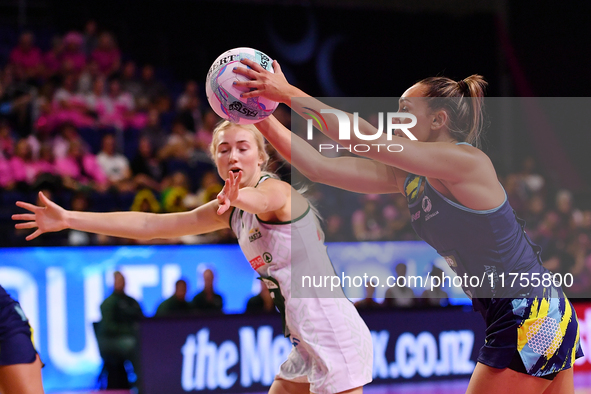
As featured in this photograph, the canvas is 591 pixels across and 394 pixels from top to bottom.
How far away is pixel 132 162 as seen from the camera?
8.60 m

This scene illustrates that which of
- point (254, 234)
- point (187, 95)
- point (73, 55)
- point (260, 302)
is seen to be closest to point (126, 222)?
point (254, 234)

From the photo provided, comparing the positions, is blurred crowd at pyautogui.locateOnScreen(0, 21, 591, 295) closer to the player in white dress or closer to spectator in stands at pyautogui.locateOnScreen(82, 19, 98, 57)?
spectator in stands at pyautogui.locateOnScreen(82, 19, 98, 57)

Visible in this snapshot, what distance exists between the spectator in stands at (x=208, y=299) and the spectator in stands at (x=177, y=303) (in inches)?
4.0

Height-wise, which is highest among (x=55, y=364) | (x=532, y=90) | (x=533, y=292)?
(x=532, y=90)

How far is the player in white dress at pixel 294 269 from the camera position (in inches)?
111

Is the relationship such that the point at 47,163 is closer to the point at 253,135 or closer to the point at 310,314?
the point at 253,135

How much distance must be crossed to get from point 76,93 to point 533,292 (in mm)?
8465

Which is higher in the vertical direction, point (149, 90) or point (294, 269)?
point (149, 90)

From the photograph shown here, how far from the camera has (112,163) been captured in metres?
8.48

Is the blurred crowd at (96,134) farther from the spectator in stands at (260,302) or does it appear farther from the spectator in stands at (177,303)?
the spectator in stands at (260,302)

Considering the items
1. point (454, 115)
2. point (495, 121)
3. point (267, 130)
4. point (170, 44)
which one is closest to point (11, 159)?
point (170, 44)

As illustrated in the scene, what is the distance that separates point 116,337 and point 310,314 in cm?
374

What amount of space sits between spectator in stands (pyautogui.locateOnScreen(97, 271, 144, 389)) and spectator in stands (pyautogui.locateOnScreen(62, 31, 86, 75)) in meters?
5.04

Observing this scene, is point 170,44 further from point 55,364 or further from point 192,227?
point 192,227
